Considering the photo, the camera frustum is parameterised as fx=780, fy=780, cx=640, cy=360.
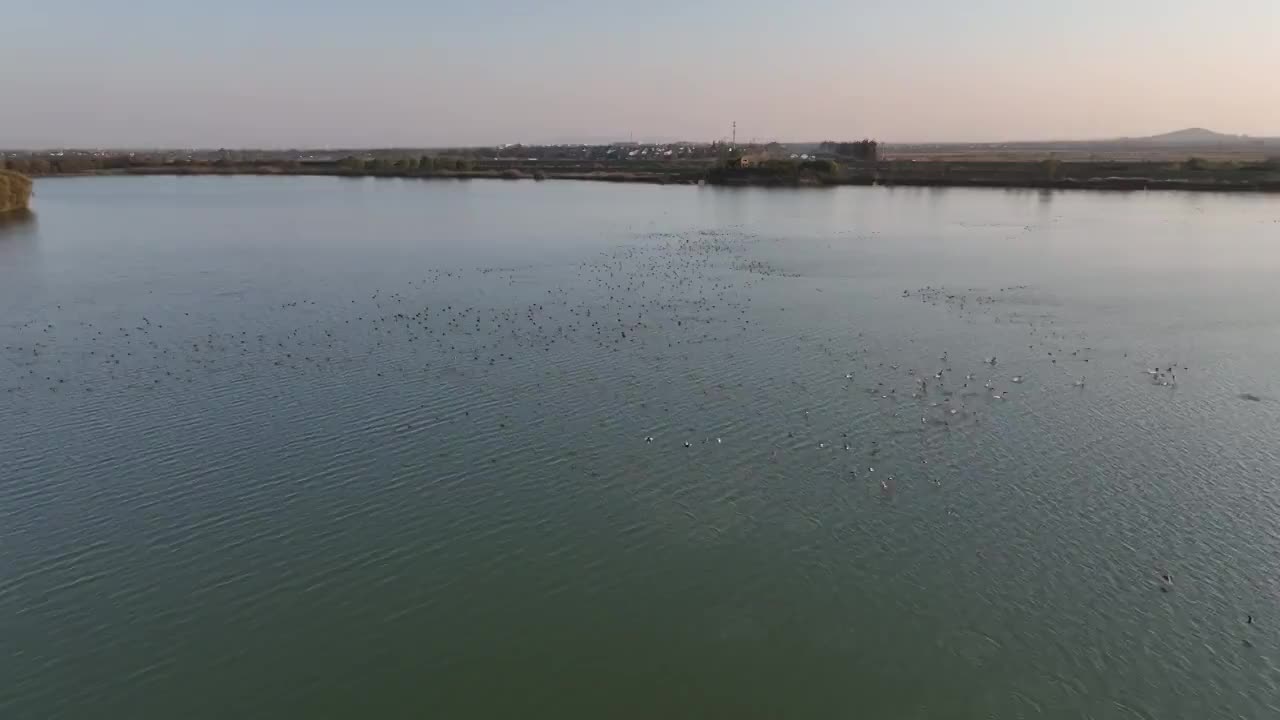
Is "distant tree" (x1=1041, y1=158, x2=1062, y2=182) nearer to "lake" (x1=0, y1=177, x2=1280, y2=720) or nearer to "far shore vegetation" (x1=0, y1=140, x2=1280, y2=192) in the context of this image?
"far shore vegetation" (x1=0, y1=140, x2=1280, y2=192)

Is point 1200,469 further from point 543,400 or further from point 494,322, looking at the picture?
point 494,322

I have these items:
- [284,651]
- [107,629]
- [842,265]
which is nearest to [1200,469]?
[284,651]

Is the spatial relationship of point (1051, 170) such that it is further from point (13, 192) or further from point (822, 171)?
point (13, 192)

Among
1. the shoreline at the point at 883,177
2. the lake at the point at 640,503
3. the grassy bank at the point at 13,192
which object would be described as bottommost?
the lake at the point at 640,503

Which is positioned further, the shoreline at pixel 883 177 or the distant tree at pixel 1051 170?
the distant tree at pixel 1051 170

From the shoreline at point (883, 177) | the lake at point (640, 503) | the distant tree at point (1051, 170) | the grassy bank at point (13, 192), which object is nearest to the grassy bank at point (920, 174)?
the distant tree at point (1051, 170)

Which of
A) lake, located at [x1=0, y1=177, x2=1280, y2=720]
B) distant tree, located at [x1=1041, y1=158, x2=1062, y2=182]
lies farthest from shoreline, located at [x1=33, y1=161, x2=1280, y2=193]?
lake, located at [x1=0, y1=177, x2=1280, y2=720]

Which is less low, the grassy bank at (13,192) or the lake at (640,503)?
the grassy bank at (13,192)

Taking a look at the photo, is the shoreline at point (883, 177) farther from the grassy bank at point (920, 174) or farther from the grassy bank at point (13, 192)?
the grassy bank at point (13, 192)
